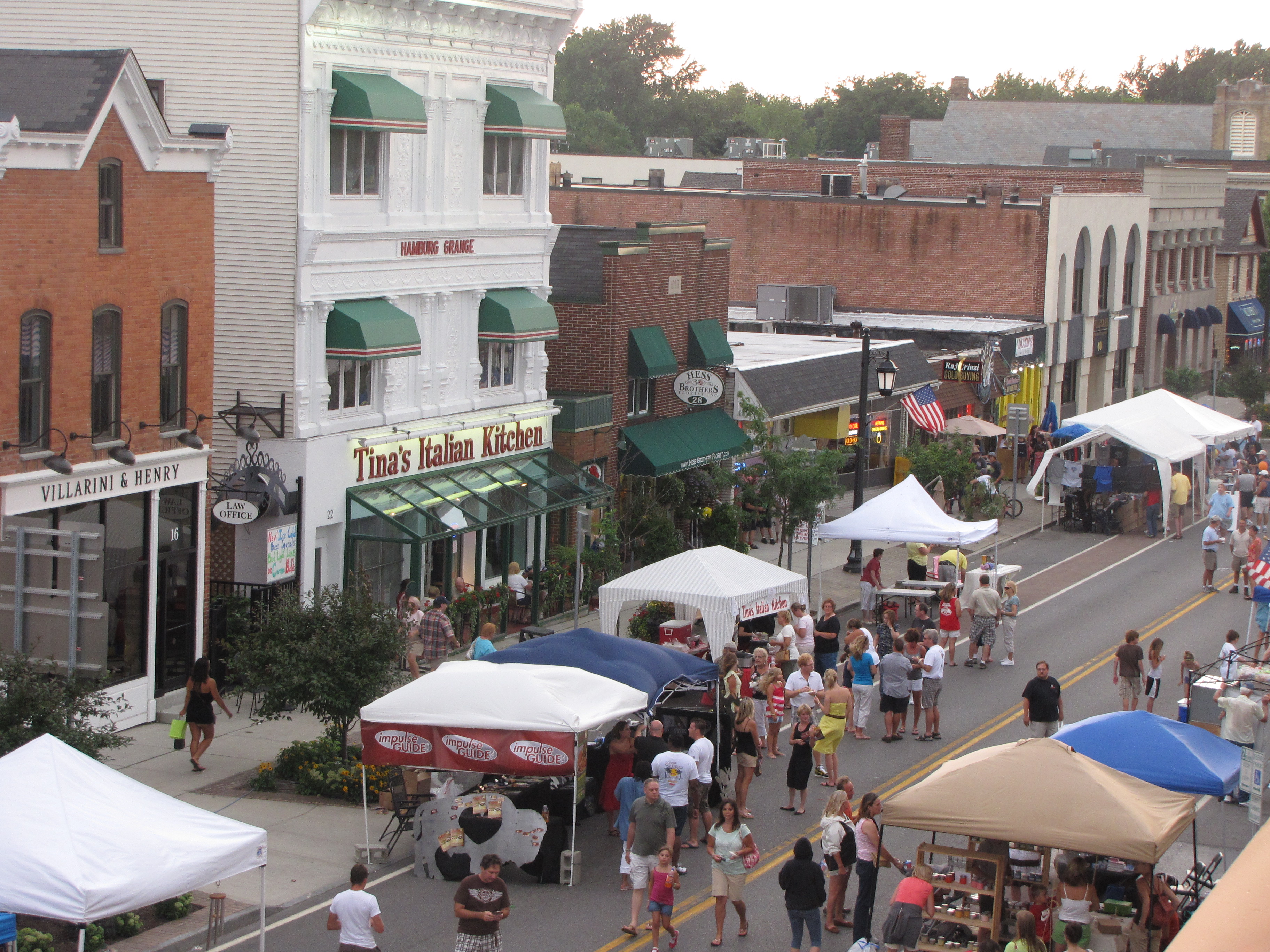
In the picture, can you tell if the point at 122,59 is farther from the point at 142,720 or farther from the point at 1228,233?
the point at 1228,233

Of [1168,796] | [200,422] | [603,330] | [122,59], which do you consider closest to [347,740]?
[200,422]

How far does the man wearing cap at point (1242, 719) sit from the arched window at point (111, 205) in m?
14.9

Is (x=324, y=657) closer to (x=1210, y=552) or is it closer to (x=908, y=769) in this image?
(x=908, y=769)

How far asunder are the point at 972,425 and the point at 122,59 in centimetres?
3062

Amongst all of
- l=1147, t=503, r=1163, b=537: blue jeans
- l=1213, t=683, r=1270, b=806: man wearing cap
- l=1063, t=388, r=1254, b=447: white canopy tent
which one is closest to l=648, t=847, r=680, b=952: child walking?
l=1213, t=683, r=1270, b=806: man wearing cap

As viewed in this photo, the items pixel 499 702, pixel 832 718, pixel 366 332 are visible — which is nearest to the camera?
pixel 499 702

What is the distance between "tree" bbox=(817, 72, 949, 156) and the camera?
151 m

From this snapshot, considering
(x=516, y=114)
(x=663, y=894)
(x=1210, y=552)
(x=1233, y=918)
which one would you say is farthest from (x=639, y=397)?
(x=1233, y=918)

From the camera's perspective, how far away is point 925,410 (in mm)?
46719

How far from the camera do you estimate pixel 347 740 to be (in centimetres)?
2167

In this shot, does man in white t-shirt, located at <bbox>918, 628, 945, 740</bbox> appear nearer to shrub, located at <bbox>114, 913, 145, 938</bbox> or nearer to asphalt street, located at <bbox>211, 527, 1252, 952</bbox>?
asphalt street, located at <bbox>211, 527, 1252, 952</bbox>

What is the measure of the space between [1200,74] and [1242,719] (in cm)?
17766

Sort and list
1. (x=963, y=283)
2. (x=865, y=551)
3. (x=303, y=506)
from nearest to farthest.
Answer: (x=303, y=506)
(x=865, y=551)
(x=963, y=283)

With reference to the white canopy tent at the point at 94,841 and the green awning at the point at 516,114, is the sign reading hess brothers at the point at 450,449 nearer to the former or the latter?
the green awning at the point at 516,114
